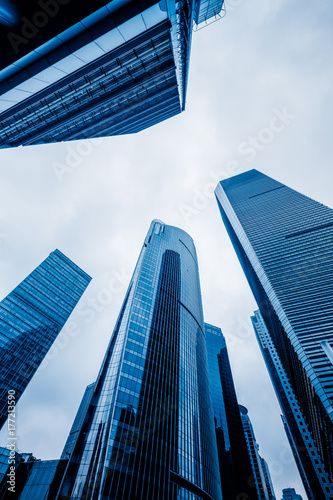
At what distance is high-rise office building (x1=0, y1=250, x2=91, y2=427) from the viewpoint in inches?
3794

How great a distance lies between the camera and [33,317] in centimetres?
11531

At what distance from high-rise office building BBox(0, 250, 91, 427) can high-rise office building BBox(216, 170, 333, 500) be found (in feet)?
279

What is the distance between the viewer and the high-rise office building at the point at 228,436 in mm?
95562

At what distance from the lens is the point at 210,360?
432 ft

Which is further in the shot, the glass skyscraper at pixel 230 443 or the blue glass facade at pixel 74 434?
the glass skyscraper at pixel 230 443

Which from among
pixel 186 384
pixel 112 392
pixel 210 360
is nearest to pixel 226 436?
pixel 210 360

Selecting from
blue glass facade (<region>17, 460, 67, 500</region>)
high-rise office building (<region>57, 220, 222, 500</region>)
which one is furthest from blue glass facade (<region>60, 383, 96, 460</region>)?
blue glass facade (<region>17, 460, 67, 500</region>)

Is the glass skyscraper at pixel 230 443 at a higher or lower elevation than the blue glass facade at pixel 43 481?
higher

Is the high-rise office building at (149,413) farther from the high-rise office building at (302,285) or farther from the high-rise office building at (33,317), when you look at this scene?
the high-rise office building at (33,317)

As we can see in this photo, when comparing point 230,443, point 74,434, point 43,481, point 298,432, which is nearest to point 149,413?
point 74,434

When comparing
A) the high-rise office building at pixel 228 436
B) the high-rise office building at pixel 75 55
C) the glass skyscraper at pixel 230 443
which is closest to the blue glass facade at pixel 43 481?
the high-rise office building at pixel 75 55

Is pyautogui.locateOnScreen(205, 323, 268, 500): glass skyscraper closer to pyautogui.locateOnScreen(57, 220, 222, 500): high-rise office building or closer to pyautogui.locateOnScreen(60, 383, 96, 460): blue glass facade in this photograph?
pyautogui.locateOnScreen(57, 220, 222, 500): high-rise office building

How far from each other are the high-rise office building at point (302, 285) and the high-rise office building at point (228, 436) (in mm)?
25670

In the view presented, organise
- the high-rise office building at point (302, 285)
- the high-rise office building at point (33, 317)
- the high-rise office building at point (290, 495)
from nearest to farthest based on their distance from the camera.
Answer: the high-rise office building at point (302, 285), the high-rise office building at point (33, 317), the high-rise office building at point (290, 495)
